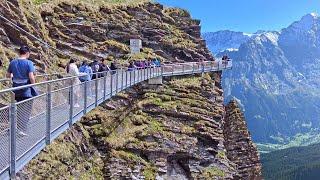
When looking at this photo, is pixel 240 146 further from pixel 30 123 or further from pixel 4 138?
pixel 4 138

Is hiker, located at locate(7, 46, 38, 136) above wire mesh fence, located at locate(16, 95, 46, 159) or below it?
above

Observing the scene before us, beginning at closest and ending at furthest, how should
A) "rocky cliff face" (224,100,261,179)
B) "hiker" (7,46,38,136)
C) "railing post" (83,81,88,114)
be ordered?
1. "hiker" (7,46,38,136)
2. "railing post" (83,81,88,114)
3. "rocky cliff face" (224,100,261,179)

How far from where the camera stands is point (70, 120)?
64.0 feet

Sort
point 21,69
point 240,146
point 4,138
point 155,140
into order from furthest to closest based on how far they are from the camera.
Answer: point 240,146 < point 155,140 < point 21,69 < point 4,138

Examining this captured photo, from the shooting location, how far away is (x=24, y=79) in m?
15.2

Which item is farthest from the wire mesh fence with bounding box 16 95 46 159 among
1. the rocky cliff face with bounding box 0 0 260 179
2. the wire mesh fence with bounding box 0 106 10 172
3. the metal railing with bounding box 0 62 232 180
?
the rocky cliff face with bounding box 0 0 260 179

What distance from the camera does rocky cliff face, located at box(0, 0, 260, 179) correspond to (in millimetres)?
39344

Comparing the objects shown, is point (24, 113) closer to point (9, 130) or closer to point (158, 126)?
point (9, 130)

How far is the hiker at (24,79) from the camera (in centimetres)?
1323

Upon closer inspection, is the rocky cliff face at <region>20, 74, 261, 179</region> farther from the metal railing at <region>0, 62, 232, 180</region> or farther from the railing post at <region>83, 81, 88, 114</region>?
the metal railing at <region>0, 62, 232, 180</region>

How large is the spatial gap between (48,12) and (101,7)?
36.3 ft

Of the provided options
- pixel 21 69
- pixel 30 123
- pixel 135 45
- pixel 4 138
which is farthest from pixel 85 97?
pixel 135 45

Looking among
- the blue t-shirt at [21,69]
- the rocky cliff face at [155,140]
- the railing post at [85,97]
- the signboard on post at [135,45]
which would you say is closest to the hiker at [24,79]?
the blue t-shirt at [21,69]

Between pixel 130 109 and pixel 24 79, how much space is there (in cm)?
3504
